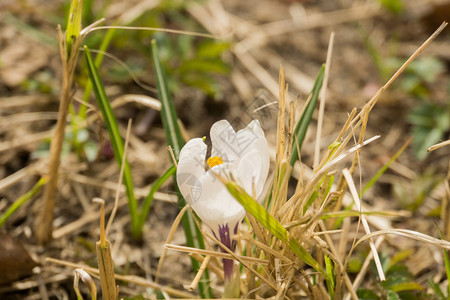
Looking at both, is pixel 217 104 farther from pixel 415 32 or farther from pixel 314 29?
pixel 415 32

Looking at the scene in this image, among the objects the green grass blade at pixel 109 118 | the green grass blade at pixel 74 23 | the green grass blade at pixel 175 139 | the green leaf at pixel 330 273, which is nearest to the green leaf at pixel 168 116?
the green grass blade at pixel 175 139

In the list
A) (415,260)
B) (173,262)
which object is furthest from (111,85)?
(415,260)

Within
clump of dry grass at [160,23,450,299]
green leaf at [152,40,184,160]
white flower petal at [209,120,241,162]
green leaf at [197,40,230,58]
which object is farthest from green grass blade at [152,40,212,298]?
green leaf at [197,40,230,58]

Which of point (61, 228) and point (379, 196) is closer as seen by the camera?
point (61, 228)

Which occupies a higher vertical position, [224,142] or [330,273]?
[224,142]

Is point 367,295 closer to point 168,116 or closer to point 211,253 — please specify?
point 211,253

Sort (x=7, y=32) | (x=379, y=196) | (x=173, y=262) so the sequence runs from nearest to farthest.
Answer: (x=173, y=262) → (x=379, y=196) → (x=7, y=32)

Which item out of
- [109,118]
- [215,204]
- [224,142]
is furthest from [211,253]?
[109,118]

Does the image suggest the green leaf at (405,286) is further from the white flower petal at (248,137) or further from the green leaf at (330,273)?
the white flower petal at (248,137)
